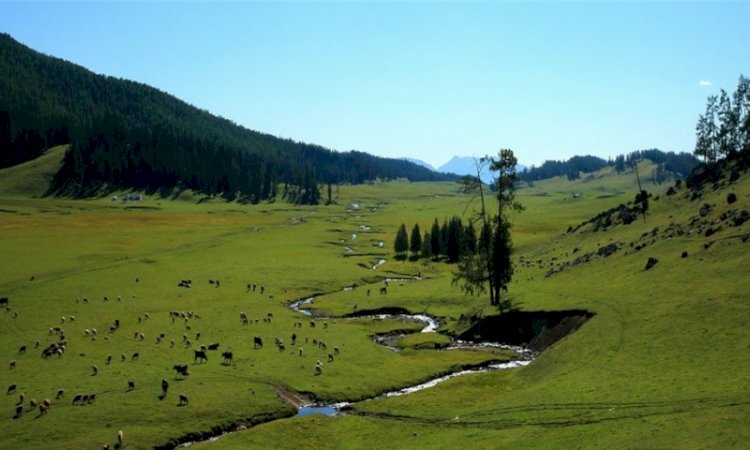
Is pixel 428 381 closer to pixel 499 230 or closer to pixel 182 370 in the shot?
pixel 182 370

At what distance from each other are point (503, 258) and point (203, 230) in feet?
367

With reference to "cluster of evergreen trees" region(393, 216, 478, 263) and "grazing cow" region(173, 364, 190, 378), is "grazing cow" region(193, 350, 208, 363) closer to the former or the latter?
"grazing cow" region(173, 364, 190, 378)

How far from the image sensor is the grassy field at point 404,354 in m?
38.1

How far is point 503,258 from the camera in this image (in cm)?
7606

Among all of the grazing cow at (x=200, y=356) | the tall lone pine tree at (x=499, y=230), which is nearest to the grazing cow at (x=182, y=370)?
the grazing cow at (x=200, y=356)

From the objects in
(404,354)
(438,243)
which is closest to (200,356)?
(404,354)

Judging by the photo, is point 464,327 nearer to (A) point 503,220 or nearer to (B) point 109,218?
(A) point 503,220

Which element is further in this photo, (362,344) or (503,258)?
(503,258)

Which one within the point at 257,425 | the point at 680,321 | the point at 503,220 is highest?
the point at 503,220

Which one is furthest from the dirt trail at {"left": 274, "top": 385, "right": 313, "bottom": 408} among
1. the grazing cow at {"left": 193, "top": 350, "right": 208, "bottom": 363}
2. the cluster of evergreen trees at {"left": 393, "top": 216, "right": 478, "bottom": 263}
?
the cluster of evergreen trees at {"left": 393, "top": 216, "right": 478, "bottom": 263}

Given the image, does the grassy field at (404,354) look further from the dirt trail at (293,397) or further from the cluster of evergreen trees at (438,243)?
the cluster of evergreen trees at (438,243)

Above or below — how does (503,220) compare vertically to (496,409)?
above

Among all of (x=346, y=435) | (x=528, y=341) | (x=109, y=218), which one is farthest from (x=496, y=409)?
(x=109, y=218)

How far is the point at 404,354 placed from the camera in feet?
212
